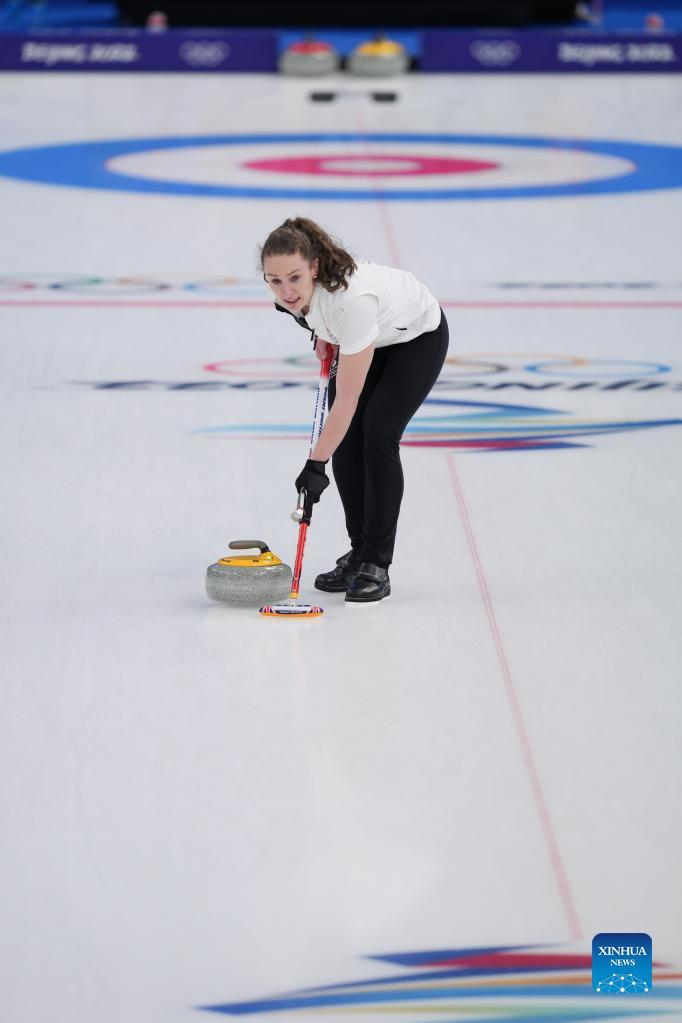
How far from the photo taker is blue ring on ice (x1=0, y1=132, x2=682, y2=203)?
11719 mm

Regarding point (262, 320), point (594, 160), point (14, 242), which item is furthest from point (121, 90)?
point (262, 320)

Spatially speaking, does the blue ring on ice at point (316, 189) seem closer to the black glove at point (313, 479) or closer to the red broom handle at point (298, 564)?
the red broom handle at point (298, 564)

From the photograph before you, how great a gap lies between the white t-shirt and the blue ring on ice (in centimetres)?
720

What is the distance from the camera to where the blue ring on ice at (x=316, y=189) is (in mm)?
11719

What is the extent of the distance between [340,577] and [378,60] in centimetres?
1432

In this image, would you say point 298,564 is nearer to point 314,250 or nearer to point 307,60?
point 314,250

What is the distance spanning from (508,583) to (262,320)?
3.77 meters

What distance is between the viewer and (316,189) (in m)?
11.8

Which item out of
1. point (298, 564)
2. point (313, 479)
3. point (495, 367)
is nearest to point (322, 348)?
point (313, 479)

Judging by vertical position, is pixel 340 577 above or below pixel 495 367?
above

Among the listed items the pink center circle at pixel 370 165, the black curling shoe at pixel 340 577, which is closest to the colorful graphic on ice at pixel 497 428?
the black curling shoe at pixel 340 577

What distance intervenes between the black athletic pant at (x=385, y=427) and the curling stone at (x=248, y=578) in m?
0.29

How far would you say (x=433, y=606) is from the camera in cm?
454

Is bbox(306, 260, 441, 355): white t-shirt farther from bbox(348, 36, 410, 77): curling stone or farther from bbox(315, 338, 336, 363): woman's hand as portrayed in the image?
bbox(348, 36, 410, 77): curling stone
